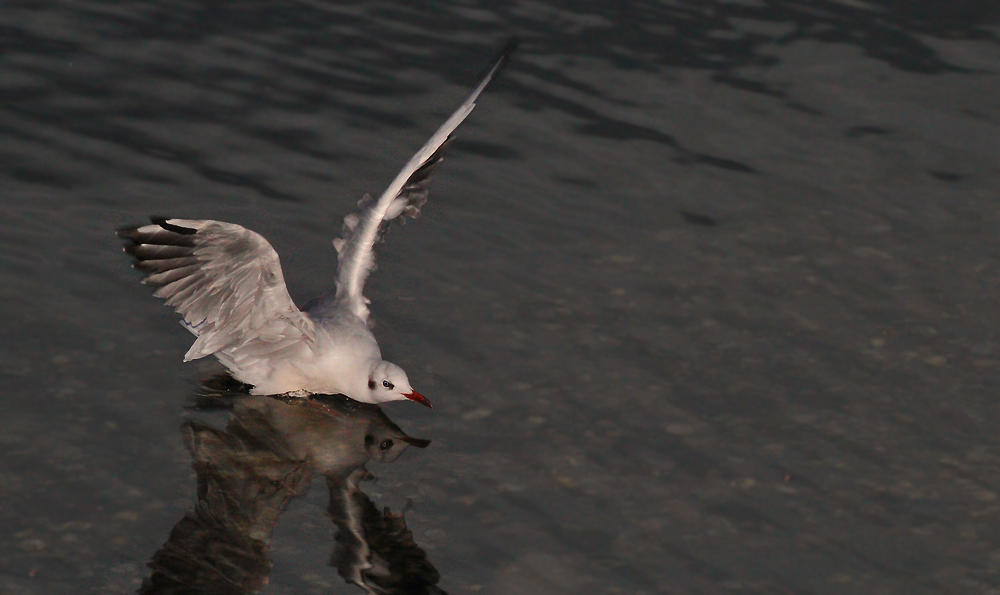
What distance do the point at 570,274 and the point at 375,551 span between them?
4163 millimetres

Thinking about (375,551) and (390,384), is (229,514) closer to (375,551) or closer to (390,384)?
(375,551)

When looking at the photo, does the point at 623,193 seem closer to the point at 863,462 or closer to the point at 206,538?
the point at 863,462

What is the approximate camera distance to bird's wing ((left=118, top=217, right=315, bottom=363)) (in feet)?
35.0

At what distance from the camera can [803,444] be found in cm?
1126

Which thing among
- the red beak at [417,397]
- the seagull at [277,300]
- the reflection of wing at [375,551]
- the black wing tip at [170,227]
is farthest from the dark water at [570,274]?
the black wing tip at [170,227]

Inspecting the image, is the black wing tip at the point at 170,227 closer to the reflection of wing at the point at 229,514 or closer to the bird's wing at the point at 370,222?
the reflection of wing at the point at 229,514

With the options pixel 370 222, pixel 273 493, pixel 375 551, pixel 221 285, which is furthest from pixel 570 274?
pixel 375 551

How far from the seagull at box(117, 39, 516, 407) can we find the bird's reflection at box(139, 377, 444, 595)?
256 mm

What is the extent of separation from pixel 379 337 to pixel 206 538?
312 cm

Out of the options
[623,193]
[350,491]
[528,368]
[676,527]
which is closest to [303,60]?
[623,193]

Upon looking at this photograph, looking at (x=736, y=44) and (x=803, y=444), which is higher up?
(x=736, y=44)

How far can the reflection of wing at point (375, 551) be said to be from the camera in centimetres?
951

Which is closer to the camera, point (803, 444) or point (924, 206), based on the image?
point (803, 444)

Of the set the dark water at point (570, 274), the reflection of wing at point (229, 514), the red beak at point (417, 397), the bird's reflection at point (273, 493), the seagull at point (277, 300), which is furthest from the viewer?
the red beak at point (417, 397)
